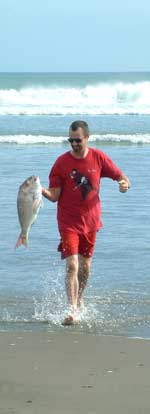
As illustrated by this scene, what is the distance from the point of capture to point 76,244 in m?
6.86

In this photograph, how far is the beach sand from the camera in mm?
4582

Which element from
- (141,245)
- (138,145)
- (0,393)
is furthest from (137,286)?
(138,145)

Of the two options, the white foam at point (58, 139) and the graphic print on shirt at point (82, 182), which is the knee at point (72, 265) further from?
the white foam at point (58, 139)

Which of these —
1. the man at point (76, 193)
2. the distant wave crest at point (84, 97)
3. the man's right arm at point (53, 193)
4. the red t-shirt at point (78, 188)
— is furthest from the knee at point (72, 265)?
the distant wave crest at point (84, 97)

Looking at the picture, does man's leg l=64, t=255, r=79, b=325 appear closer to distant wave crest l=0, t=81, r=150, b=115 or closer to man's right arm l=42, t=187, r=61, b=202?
man's right arm l=42, t=187, r=61, b=202

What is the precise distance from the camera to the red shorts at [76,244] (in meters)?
6.80

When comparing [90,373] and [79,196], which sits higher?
[79,196]

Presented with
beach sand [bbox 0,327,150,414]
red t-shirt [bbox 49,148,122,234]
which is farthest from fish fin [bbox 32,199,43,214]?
beach sand [bbox 0,327,150,414]

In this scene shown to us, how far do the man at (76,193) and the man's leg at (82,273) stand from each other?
0.15 metres

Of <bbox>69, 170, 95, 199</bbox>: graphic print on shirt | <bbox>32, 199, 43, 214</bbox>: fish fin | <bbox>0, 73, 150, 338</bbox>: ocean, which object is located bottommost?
<bbox>0, 73, 150, 338</bbox>: ocean

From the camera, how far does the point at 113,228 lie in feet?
33.7

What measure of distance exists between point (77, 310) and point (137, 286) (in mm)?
972

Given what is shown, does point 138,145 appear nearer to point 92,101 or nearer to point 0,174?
point 0,174

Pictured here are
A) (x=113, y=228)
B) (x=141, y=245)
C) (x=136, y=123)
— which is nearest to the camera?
(x=141, y=245)
